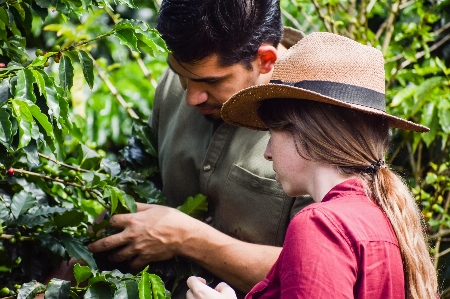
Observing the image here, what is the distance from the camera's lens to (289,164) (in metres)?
1.93

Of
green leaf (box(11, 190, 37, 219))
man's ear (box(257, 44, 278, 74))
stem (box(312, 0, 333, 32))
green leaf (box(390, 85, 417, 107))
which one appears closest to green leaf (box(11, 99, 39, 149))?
green leaf (box(11, 190, 37, 219))

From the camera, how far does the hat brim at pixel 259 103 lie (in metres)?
1.85

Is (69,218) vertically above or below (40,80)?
below

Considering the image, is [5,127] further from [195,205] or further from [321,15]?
[321,15]

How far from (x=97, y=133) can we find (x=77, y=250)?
6.14ft

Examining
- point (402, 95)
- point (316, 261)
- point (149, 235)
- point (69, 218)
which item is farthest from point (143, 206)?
point (402, 95)

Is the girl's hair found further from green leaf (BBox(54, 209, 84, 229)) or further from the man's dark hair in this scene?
green leaf (BBox(54, 209, 84, 229))

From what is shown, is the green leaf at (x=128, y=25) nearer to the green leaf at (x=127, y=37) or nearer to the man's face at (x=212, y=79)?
the green leaf at (x=127, y=37)

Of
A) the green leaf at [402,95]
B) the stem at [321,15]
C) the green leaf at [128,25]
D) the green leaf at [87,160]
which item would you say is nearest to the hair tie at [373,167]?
the green leaf at [128,25]

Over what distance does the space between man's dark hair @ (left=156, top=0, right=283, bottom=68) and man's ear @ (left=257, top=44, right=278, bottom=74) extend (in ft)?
0.08

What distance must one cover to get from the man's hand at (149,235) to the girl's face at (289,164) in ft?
2.15

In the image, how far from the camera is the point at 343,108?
1.90m

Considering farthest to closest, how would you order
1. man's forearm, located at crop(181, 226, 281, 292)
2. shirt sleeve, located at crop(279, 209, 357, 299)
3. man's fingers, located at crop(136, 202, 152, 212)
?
1. man's fingers, located at crop(136, 202, 152, 212)
2. man's forearm, located at crop(181, 226, 281, 292)
3. shirt sleeve, located at crop(279, 209, 357, 299)

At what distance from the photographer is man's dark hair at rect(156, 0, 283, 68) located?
2521 mm
